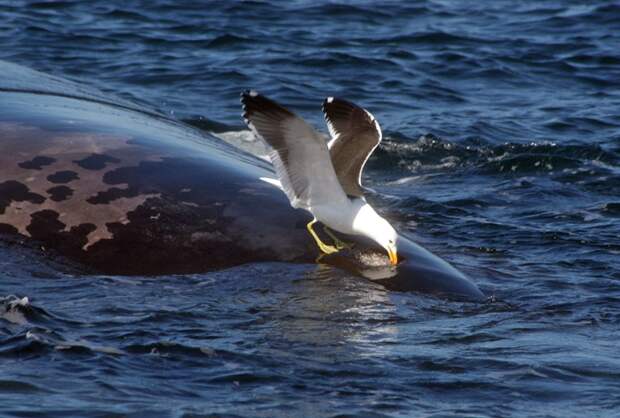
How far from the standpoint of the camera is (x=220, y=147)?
7867 millimetres

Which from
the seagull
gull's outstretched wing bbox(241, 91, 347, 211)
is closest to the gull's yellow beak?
the seagull

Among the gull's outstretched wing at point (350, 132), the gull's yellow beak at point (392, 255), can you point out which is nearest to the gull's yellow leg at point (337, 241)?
the gull's yellow beak at point (392, 255)

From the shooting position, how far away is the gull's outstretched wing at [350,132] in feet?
20.6

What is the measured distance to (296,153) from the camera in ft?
20.8

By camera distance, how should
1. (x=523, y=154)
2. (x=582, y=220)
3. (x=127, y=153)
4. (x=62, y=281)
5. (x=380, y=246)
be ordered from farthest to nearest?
(x=523, y=154)
(x=582, y=220)
(x=127, y=153)
(x=380, y=246)
(x=62, y=281)

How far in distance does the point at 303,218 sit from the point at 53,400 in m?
2.06

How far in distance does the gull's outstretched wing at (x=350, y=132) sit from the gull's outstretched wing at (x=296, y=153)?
0.12 meters

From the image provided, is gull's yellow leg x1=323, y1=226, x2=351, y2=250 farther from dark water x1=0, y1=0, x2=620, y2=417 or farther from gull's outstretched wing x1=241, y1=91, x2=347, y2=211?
dark water x1=0, y1=0, x2=620, y2=417

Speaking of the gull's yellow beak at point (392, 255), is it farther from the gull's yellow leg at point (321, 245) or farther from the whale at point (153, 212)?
the gull's yellow leg at point (321, 245)

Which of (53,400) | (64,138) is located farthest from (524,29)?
(53,400)

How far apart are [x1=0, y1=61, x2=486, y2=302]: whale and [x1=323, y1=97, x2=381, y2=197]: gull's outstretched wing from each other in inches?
13.4

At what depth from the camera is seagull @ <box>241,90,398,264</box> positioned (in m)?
6.17

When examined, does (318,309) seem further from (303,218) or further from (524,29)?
(524,29)

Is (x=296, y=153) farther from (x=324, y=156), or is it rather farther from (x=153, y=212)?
(x=153, y=212)
